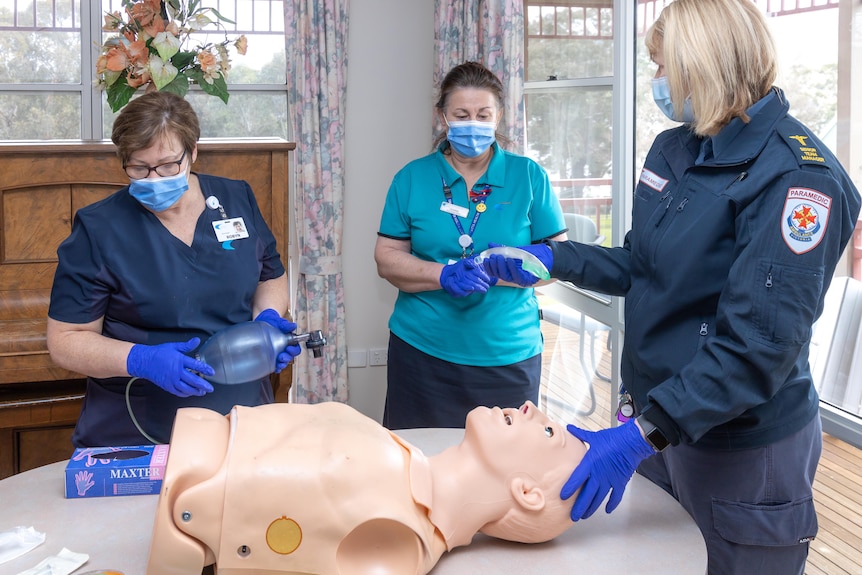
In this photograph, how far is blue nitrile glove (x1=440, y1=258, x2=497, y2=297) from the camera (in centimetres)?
220

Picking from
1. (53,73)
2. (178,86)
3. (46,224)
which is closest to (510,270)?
(178,86)

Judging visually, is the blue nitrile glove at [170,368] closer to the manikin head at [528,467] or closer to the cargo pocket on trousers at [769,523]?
the manikin head at [528,467]

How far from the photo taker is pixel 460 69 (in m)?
2.50

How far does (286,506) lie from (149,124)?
1036 mm

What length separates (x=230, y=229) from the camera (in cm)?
201

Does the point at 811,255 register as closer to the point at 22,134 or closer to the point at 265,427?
the point at 265,427

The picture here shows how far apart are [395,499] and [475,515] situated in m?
0.18

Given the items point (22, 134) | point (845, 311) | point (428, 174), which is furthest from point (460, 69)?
point (22, 134)

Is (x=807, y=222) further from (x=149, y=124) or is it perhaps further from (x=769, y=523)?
(x=149, y=124)

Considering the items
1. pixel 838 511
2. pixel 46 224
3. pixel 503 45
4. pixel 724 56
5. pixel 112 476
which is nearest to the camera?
pixel 724 56

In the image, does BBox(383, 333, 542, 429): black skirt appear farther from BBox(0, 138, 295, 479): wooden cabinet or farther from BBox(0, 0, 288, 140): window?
BBox(0, 0, 288, 140): window

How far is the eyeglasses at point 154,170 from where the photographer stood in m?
1.86

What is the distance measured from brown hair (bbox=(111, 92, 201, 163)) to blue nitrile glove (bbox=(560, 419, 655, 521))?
→ 1.19 m

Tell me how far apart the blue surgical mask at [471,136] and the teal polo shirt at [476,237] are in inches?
3.0
